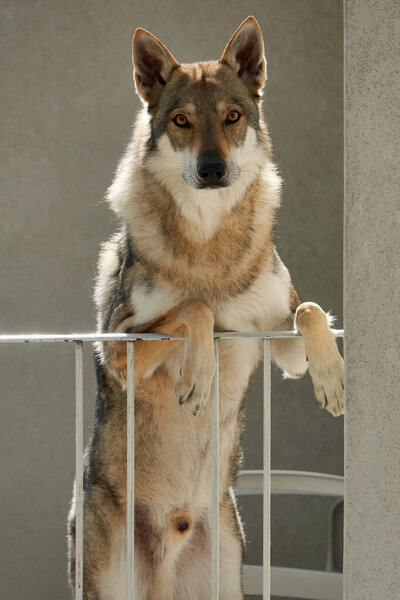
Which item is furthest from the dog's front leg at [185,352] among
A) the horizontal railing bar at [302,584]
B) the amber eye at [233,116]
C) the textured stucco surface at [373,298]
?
the horizontal railing bar at [302,584]

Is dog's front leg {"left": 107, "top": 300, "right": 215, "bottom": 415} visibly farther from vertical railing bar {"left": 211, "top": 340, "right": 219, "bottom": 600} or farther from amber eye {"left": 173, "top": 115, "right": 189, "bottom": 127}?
amber eye {"left": 173, "top": 115, "right": 189, "bottom": 127}

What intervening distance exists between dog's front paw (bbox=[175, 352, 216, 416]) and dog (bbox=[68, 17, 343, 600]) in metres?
0.21

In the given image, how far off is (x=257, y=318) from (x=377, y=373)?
82cm

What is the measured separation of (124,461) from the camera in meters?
2.50

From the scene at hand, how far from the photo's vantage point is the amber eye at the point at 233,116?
93.2 inches

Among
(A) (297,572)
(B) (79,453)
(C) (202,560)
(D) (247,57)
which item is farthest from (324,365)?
(A) (297,572)

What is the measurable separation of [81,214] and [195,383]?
2.54 m

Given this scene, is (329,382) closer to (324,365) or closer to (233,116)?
(324,365)

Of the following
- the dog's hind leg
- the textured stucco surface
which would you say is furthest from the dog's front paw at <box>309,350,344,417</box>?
the dog's hind leg

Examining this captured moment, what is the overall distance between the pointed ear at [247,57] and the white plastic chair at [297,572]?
1.68 m

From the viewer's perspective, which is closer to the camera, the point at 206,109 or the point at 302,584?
the point at 206,109

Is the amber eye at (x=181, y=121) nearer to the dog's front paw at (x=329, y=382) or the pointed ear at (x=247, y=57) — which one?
the pointed ear at (x=247, y=57)

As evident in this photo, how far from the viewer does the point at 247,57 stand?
2.51 metres

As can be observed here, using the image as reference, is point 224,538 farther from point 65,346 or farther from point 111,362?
point 65,346
